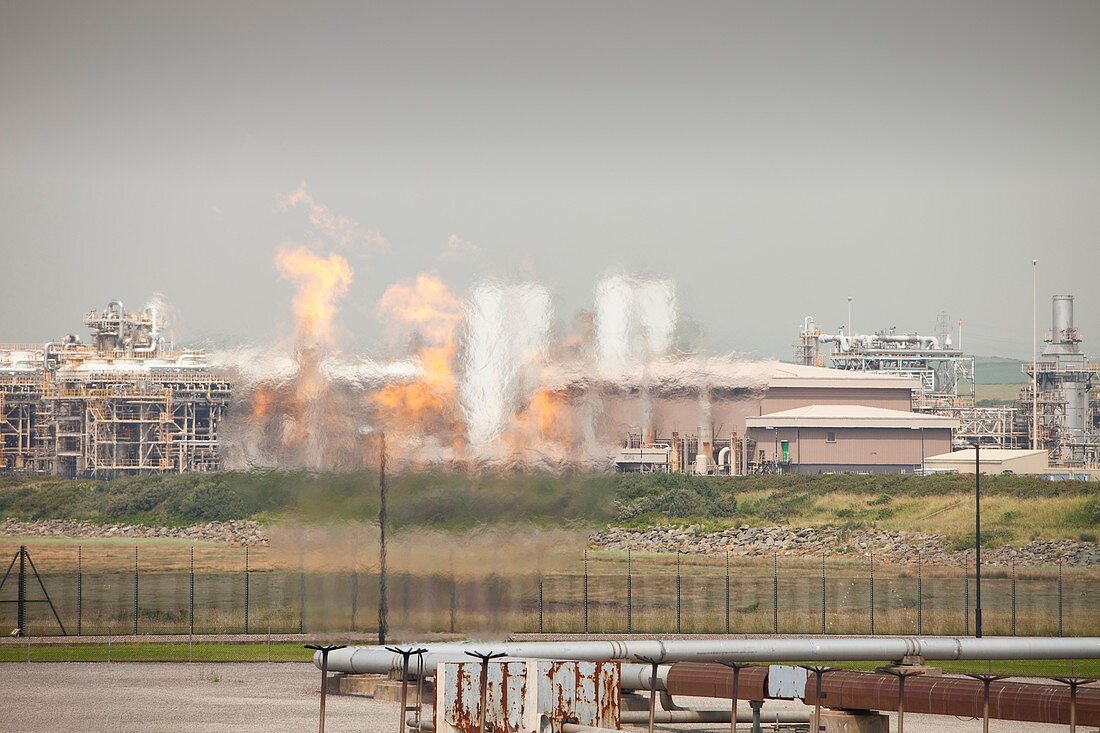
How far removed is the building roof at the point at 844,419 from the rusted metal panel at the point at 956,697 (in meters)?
116

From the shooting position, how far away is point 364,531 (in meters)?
50.8

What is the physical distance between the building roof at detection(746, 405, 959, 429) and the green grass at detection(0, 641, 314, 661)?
9680cm

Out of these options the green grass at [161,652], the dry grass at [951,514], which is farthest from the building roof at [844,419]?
the green grass at [161,652]

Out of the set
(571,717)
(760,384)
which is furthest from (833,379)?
(571,717)

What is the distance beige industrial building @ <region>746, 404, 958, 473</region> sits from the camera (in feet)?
503

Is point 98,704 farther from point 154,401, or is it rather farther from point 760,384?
point 154,401

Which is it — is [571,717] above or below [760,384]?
below

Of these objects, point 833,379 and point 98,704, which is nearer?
point 98,704

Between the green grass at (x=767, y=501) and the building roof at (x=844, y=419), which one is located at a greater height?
the building roof at (x=844, y=419)

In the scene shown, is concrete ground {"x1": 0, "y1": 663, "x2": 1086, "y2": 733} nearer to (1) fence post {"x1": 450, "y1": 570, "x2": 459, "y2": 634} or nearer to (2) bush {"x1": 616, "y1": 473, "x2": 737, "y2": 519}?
(1) fence post {"x1": 450, "y1": 570, "x2": 459, "y2": 634}

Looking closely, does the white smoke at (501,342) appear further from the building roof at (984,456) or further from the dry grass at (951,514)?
the building roof at (984,456)

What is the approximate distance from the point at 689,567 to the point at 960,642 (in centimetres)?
5504

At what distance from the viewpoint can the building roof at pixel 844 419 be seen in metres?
154

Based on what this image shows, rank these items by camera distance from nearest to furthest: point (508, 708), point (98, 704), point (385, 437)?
point (508, 708) < point (98, 704) < point (385, 437)
